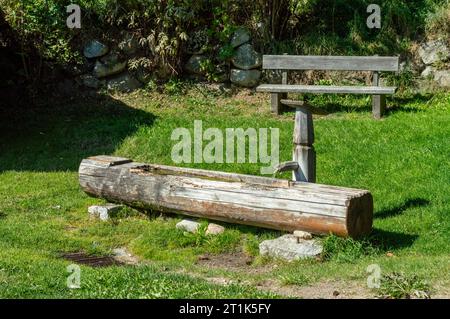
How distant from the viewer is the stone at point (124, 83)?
15148 millimetres

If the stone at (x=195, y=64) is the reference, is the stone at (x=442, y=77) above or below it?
below

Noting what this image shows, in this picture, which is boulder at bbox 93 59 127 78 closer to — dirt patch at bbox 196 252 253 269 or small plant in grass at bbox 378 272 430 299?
dirt patch at bbox 196 252 253 269

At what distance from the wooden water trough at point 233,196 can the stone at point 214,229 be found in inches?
5.4

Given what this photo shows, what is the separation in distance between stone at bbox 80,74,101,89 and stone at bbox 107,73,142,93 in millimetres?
205

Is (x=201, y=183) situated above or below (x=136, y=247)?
above

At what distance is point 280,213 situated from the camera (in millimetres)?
8719

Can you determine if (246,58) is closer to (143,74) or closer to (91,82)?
(143,74)

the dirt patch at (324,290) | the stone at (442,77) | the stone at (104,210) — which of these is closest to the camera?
the dirt patch at (324,290)

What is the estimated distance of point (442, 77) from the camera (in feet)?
48.1

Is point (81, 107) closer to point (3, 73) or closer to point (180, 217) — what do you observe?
point (3, 73)

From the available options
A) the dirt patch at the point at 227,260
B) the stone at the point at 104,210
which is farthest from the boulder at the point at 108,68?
the dirt patch at the point at 227,260

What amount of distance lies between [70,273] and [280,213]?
7.95 ft

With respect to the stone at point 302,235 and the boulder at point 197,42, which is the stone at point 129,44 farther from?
the stone at point 302,235
